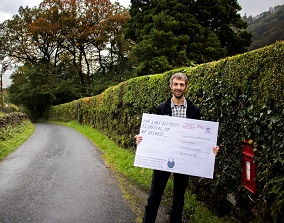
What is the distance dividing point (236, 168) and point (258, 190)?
0.53 metres

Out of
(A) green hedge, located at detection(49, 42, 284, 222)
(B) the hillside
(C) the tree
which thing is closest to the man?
(A) green hedge, located at detection(49, 42, 284, 222)

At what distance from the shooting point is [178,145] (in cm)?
345

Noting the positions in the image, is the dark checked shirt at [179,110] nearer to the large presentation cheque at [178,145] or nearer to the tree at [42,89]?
the large presentation cheque at [178,145]

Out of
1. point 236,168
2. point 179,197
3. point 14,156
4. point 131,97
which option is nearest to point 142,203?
point 179,197

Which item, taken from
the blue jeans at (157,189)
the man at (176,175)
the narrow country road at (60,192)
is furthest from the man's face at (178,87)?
the narrow country road at (60,192)

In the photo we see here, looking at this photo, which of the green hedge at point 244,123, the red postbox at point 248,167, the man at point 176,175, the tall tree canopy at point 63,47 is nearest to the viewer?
the green hedge at point 244,123

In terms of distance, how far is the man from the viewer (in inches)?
136

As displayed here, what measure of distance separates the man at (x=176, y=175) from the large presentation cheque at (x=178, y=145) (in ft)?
0.48

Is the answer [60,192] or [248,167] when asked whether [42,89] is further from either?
[248,167]

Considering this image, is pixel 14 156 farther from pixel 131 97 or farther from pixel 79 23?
pixel 79 23

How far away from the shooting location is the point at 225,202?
4.15m

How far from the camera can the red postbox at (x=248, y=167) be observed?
334 centimetres

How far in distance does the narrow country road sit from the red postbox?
6.03 feet

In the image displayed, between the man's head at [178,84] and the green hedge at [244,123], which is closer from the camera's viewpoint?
the green hedge at [244,123]
